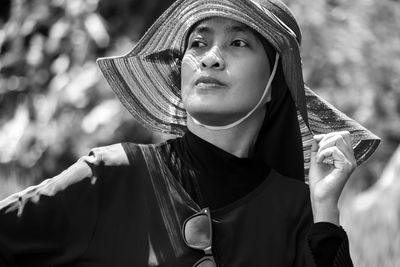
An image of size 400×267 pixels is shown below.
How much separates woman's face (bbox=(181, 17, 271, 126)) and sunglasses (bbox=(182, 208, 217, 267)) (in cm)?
35

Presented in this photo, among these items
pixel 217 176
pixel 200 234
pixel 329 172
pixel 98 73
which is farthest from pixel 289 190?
pixel 98 73

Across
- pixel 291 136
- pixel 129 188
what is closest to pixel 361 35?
pixel 291 136

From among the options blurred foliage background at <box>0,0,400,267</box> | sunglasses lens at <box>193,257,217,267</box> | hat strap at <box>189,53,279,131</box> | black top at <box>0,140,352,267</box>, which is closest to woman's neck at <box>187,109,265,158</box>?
hat strap at <box>189,53,279,131</box>

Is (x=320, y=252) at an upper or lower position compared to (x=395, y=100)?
upper

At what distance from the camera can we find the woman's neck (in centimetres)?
289

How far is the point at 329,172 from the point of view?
285cm

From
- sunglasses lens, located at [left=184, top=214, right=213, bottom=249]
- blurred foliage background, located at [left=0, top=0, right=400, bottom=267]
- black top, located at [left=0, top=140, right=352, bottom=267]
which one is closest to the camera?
black top, located at [left=0, top=140, right=352, bottom=267]

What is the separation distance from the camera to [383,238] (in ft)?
17.9

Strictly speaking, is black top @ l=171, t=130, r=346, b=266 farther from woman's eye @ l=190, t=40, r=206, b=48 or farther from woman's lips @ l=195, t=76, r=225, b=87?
woman's eye @ l=190, t=40, r=206, b=48

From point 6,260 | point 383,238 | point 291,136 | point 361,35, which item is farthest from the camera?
point 361,35

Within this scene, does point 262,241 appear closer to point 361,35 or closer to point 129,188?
point 129,188

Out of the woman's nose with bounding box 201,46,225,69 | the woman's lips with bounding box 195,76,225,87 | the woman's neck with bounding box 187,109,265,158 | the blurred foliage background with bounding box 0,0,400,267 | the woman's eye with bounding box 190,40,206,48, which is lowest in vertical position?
the blurred foliage background with bounding box 0,0,400,267

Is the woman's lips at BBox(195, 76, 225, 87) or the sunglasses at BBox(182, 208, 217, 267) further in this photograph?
the woman's lips at BBox(195, 76, 225, 87)

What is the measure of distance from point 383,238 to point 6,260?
11.3 ft
